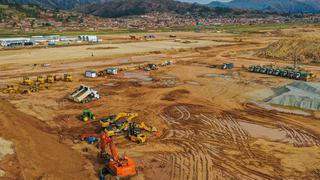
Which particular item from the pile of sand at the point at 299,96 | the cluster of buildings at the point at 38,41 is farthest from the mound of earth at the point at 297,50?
the cluster of buildings at the point at 38,41

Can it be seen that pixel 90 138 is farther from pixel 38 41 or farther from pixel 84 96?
pixel 38 41

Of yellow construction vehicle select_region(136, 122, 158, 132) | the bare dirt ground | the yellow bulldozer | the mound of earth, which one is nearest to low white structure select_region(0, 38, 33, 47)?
the bare dirt ground

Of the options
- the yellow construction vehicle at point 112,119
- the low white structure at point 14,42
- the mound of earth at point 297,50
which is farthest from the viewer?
the low white structure at point 14,42

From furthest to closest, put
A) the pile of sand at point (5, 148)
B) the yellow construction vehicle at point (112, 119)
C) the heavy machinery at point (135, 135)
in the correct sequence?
the yellow construction vehicle at point (112, 119)
the heavy machinery at point (135, 135)
the pile of sand at point (5, 148)

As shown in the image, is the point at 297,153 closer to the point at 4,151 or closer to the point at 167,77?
the point at 4,151

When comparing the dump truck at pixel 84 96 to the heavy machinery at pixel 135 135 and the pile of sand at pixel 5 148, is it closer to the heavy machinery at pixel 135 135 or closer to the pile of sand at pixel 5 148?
the heavy machinery at pixel 135 135

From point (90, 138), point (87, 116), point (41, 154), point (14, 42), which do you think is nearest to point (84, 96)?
point (87, 116)

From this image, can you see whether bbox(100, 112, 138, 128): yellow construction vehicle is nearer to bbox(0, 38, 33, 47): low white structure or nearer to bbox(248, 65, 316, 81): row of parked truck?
bbox(248, 65, 316, 81): row of parked truck

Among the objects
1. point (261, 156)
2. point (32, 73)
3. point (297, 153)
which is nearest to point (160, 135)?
point (261, 156)
